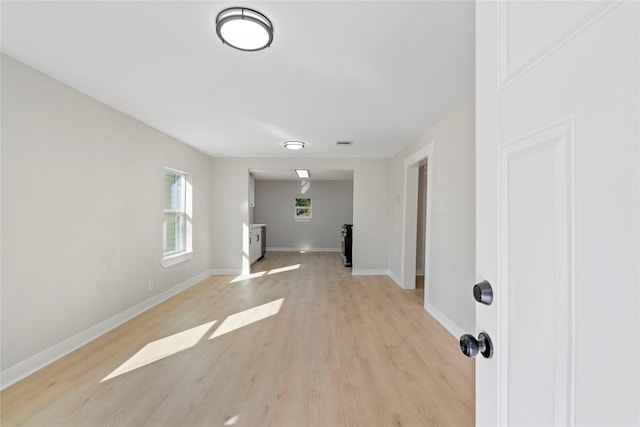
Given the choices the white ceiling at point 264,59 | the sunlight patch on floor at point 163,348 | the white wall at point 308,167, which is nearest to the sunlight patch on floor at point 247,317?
the sunlight patch on floor at point 163,348

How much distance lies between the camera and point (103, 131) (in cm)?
279

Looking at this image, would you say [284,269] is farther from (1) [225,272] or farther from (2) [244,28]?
(2) [244,28]

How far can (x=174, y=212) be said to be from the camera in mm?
4371

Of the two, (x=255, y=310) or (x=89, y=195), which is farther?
(x=255, y=310)

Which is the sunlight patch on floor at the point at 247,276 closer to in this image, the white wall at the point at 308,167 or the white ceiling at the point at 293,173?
the white wall at the point at 308,167

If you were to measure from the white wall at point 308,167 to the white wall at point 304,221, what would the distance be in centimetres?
354

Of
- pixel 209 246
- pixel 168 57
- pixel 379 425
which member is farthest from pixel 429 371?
pixel 209 246
